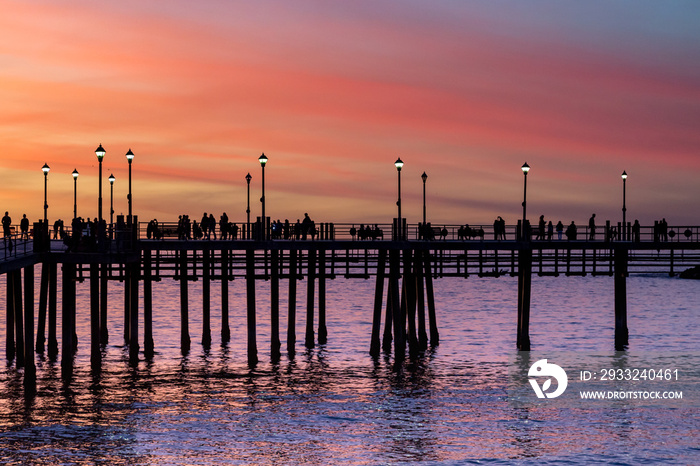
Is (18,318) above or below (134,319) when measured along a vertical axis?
above

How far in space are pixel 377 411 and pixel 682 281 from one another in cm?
13890

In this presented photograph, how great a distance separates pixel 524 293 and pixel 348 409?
54.5 ft

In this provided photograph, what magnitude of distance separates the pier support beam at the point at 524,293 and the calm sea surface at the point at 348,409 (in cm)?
101

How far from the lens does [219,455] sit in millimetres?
34656

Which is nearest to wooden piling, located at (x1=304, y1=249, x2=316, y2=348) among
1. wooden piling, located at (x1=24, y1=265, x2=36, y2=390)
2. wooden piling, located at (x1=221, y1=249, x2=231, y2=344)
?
wooden piling, located at (x1=221, y1=249, x2=231, y2=344)

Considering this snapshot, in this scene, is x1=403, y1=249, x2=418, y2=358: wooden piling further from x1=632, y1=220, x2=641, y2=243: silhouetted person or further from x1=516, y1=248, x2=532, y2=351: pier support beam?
x1=632, y1=220, x2=641, y2=243: silhouetted person

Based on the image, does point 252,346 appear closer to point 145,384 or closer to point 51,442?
point 145,384

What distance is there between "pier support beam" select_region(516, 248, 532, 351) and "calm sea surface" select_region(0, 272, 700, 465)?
3.32ft

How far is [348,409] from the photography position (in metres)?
42.0

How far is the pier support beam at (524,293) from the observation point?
2184 inches

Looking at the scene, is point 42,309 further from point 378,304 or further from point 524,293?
point 524,293

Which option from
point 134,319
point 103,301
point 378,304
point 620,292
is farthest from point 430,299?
point 103,301

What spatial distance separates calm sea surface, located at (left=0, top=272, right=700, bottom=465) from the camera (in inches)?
1387

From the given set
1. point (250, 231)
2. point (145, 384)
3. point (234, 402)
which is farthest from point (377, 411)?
point (250, 231)
